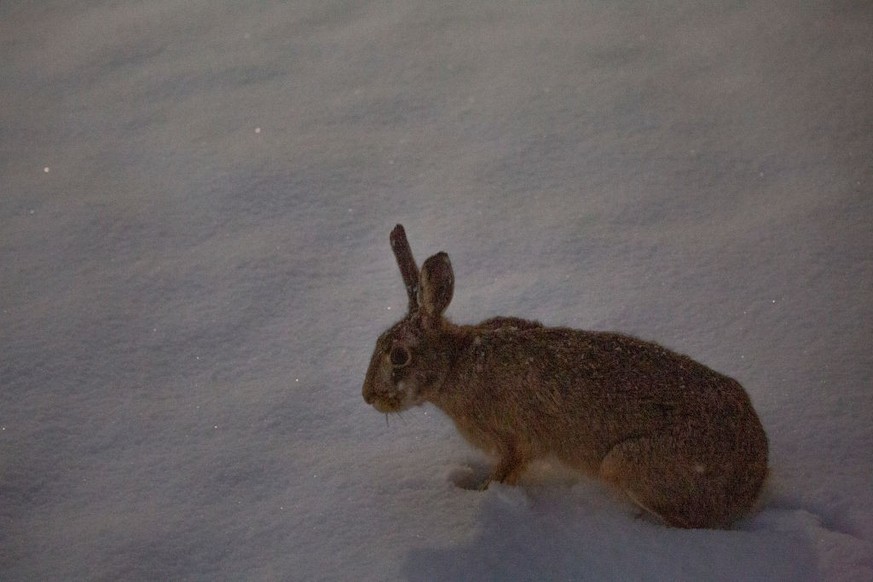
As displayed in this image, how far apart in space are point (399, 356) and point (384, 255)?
1.23 m

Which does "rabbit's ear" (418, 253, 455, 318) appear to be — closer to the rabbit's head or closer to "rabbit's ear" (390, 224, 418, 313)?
the rabbit's head

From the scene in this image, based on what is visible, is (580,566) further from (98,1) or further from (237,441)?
(98,1)

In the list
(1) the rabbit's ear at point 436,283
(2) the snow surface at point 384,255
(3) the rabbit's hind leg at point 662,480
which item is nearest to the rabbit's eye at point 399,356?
(1) the rabbit's ear at point 436,283

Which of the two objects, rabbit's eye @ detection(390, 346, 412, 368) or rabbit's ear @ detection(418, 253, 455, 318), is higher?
rabbit's ear @ detection(418, 253, 455, 318)

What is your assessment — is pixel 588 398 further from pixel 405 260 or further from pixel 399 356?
pixel 405 260

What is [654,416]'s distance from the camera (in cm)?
298

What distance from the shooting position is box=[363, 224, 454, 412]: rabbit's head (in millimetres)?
3143

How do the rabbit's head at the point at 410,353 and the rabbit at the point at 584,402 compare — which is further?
the rabbit's head at the point at 410,353

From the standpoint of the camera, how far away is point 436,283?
303 centimetres

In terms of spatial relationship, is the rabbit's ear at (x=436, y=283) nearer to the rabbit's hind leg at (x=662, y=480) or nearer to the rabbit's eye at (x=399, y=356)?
the rabbit's eye at (x=399, y=356)

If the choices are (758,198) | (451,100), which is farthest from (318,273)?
(758,198)

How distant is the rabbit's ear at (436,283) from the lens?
3010 millimetres

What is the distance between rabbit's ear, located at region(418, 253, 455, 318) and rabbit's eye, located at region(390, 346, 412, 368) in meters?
0.17

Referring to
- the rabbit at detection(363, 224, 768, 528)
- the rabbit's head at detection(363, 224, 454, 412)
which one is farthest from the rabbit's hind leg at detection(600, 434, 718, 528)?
the rabbit's head at detection(363, 224, 454, 412)
